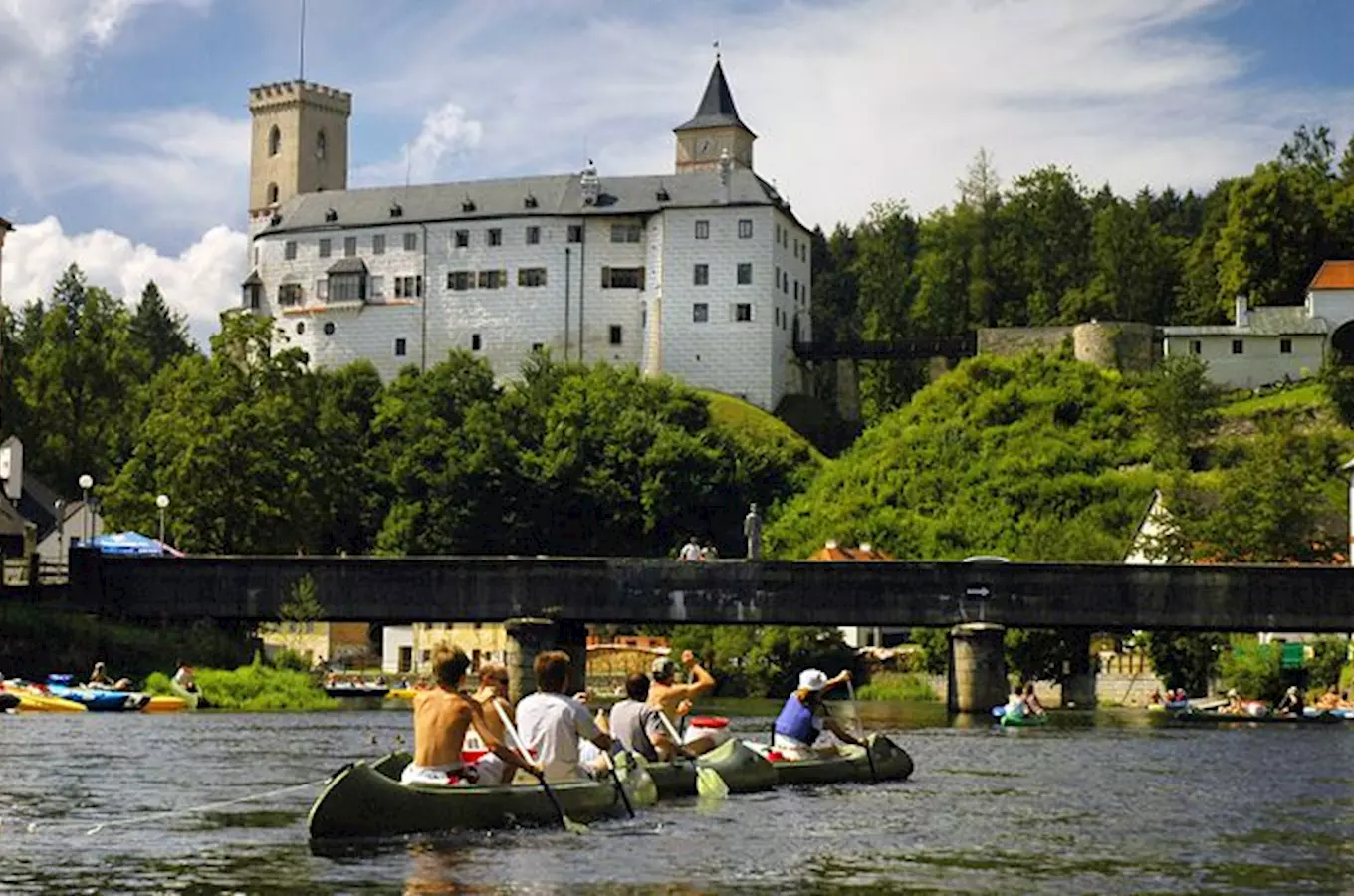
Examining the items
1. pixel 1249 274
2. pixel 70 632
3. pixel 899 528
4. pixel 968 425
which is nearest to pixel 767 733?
pixel 70 632

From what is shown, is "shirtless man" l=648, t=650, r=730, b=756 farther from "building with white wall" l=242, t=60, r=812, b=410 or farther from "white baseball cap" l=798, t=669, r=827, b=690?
"building with white wall" l=242, t=60, r=812, b=410

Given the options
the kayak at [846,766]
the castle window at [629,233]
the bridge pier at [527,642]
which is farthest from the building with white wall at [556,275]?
the kayak at [846,766]

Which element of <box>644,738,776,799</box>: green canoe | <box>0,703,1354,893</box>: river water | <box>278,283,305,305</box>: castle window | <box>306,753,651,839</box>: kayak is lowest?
<box>0,703,1354,893</box>: river water

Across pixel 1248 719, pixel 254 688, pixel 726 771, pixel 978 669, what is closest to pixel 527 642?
pixel 254 688

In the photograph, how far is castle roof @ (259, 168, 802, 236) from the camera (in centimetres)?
12756

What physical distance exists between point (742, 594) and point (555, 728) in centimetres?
4192

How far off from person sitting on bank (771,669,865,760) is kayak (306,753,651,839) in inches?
336

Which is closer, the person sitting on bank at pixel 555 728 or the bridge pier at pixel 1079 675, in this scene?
the person sitting on bank at pixel 555 728

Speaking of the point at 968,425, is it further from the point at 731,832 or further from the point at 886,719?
the point at 731,832

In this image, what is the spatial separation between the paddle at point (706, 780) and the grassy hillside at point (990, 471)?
67509 millimetres

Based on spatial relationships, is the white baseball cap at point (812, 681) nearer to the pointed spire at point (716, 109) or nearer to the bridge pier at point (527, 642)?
the bridge pier at point (527, 642)

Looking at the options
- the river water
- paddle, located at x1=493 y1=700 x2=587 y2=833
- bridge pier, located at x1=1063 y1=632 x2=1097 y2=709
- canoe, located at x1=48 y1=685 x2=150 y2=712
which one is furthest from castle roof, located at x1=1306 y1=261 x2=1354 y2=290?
paddle, located at x1=493 y1=700 x2=587 y2=833

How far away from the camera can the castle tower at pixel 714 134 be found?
139875 millimetres

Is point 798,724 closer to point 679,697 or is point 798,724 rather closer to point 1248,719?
point 679,697
